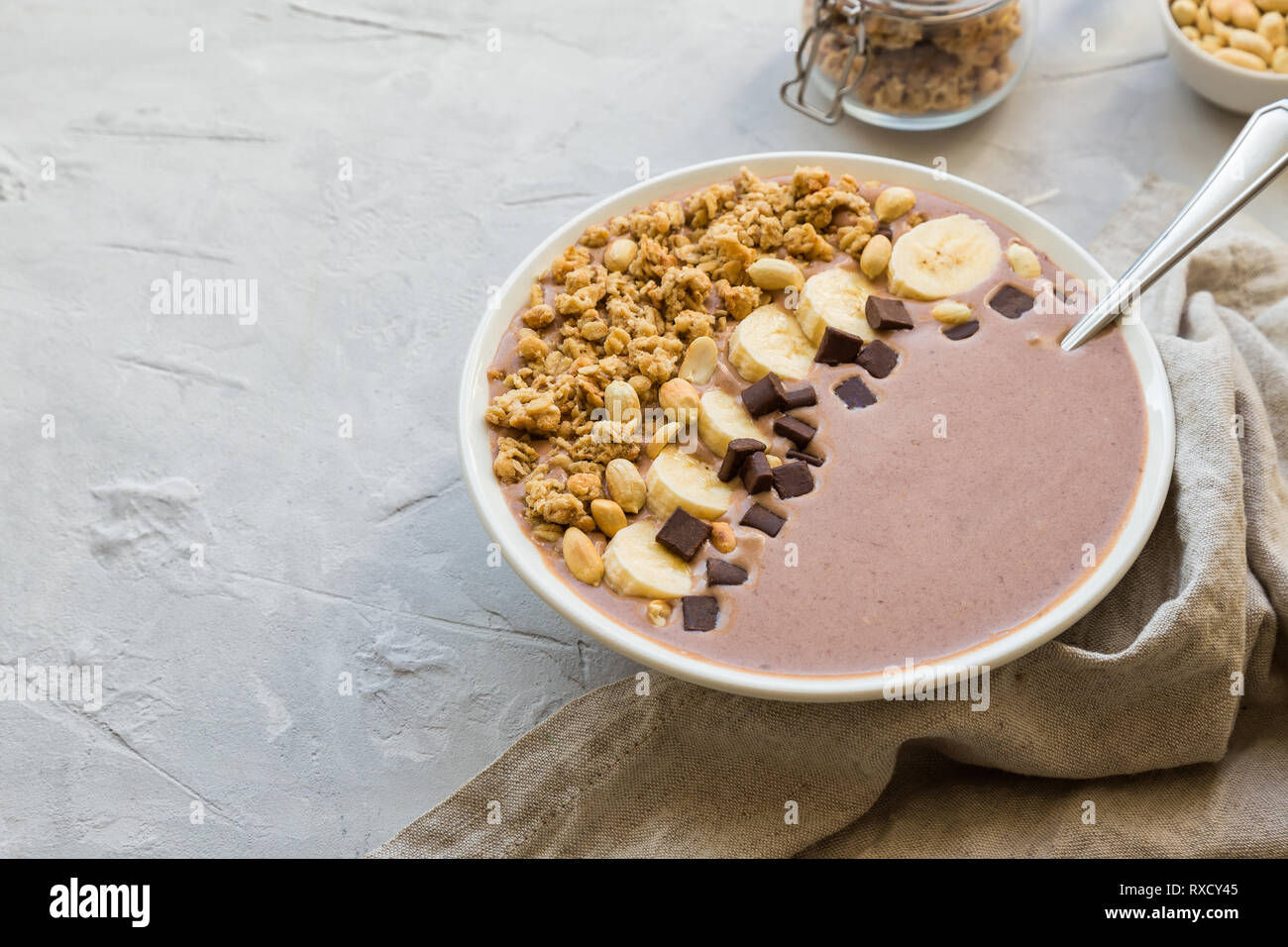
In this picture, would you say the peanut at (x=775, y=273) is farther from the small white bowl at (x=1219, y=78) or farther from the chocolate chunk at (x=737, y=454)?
the small white bowl at (x=1219, y=78)

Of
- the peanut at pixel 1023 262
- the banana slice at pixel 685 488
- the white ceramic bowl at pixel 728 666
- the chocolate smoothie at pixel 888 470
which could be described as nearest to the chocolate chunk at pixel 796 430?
the chocolate smoothie at pixel 888 470

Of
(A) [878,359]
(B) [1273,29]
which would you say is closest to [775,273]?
(A) [878,359]

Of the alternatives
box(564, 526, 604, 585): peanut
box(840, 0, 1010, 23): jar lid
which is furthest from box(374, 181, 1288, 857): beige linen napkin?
box(840, 0, 1010, 23): jar lid

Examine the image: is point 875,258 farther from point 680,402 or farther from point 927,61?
point 927,61

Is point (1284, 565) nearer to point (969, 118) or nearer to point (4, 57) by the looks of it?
point (969, 118)

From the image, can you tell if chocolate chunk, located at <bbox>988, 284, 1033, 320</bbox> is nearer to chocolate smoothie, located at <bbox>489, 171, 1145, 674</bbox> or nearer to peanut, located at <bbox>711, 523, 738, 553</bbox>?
chocolate smoothie, located at <bbox>489, 171, 1145, 674</bbox>
